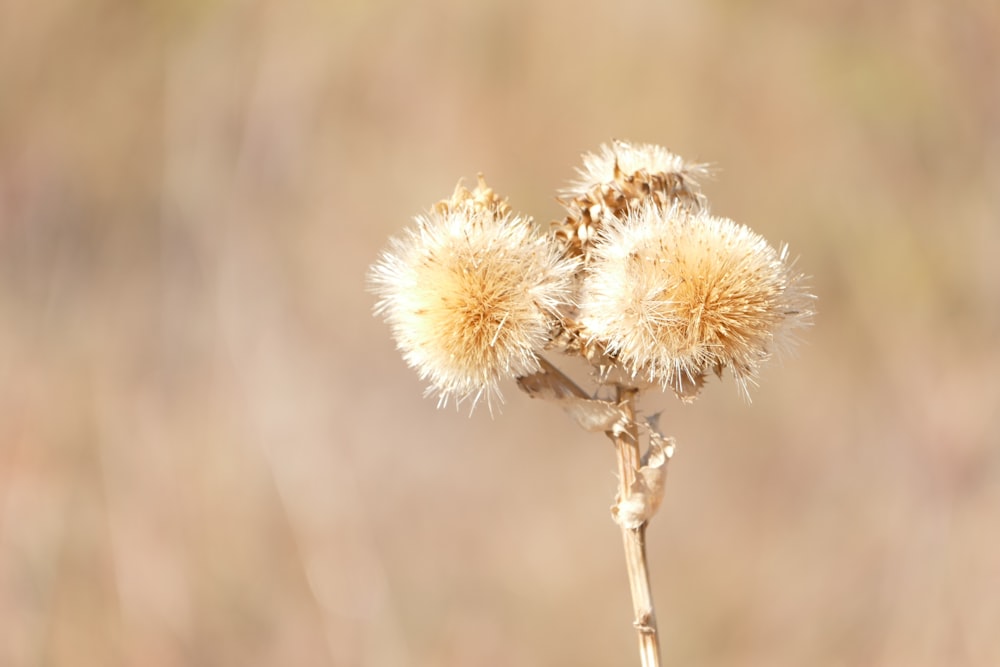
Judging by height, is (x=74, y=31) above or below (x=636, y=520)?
above

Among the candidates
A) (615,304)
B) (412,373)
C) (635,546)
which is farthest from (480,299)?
(412,373)

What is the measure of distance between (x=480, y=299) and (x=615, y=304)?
0.39 ft

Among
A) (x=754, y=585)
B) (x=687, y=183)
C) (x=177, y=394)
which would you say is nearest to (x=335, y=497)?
(x=177, y=394)

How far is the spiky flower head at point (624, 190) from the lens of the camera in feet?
2.68

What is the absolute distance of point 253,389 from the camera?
3164mm

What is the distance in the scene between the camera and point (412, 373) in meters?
3.20

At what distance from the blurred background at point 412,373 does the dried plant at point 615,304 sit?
6.49 feet

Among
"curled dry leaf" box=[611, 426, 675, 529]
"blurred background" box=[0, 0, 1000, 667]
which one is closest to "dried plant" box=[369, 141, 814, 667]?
"curled dry leaf" box=[611, 426, 675, 529]

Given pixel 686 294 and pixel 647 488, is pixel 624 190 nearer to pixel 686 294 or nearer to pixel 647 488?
pixel 686 294

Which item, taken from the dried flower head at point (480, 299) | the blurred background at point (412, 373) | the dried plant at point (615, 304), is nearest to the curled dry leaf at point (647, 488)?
the dried plant at point (615, 304)

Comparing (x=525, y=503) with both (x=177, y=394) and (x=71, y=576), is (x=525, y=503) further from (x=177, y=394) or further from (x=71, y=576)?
(x=71, y=576)

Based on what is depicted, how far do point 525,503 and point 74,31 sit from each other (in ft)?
7.90

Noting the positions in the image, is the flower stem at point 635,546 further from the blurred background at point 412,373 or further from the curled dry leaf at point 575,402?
the blurred background at point 412,373

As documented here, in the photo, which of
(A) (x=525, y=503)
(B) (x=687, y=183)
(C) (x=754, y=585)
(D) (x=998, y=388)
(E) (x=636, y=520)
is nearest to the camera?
(E) (x=636, y=520)
